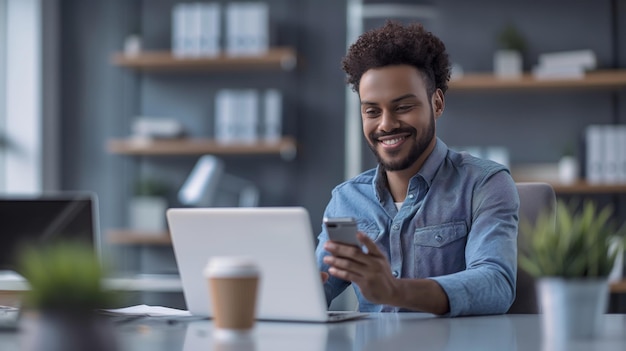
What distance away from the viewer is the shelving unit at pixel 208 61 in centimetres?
451

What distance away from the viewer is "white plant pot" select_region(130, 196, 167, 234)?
4.67 metres

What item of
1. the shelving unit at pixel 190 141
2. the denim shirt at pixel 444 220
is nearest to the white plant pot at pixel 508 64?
the shelving unit at pixel 190 141

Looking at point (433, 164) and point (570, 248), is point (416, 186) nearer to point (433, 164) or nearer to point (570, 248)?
point (433, 164)

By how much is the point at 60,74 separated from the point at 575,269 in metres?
4.08

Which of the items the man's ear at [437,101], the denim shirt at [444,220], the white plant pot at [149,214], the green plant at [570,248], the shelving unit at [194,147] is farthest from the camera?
the white plant pot at [149,214]

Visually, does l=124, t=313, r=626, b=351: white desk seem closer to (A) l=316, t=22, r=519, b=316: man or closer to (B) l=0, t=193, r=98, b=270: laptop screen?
(A) l=316, t=22, r=519, b=316: man

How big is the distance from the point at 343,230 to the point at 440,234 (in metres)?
0.52

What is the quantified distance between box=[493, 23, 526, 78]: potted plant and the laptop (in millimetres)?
2978

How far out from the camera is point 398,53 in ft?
6.80

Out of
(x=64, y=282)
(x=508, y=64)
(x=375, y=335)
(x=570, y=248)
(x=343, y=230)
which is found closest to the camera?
(x=64, y=282)

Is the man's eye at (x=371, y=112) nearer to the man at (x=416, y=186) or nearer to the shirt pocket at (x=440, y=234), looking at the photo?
the man at (x=416, y=186)

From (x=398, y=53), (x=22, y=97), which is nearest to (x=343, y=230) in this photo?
(x=398, y=53)

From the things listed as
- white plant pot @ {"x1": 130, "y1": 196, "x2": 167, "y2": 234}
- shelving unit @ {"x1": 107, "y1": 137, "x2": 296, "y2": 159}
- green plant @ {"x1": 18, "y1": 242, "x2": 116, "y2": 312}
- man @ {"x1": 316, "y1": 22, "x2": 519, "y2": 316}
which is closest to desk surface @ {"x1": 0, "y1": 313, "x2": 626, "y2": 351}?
man @ {"x1": 316, "y1": 22, "x2": 519, "y2": 316}

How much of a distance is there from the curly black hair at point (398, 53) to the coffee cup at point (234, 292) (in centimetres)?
90
